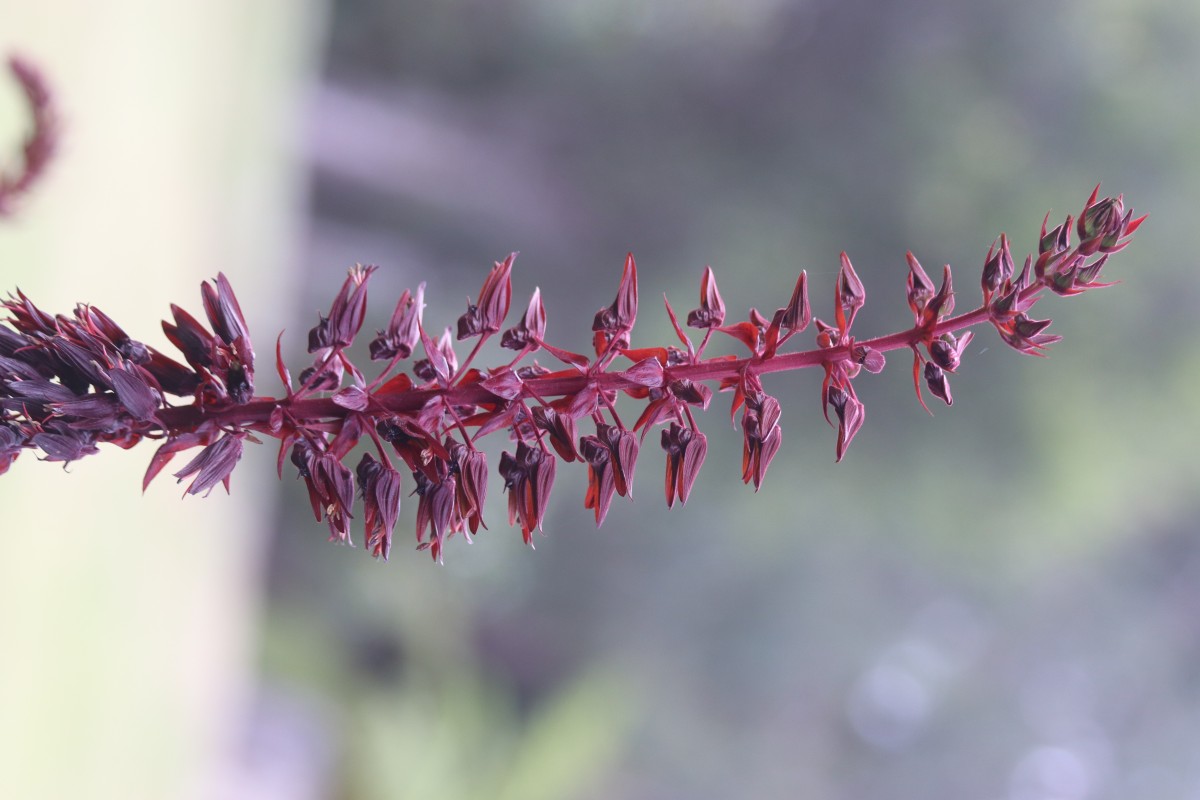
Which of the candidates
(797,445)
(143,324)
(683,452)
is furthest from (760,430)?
(797,445)

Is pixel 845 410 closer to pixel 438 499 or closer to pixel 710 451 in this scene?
pixel 438 499

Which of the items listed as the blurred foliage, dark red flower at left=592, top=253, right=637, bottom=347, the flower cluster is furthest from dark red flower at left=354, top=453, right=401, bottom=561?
the blurred foliage

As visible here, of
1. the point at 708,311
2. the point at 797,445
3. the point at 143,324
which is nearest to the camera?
the point at 708,311

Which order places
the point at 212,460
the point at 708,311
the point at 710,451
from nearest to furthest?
the point at 212,460 → the point at 708,311 → the point at 710,451

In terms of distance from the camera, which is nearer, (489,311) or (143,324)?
(489,311)

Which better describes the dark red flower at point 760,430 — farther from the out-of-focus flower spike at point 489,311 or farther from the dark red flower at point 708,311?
the out-of-focus flower spike at point 489,311

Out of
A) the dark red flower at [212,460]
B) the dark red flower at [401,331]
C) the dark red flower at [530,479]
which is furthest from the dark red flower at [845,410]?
the dark red flower at [212,460]

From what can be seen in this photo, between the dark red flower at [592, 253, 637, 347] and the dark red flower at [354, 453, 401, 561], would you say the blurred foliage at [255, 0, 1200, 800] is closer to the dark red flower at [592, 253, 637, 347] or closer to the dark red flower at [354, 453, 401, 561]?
the dark red flower at [592, 253, 637, 347]
